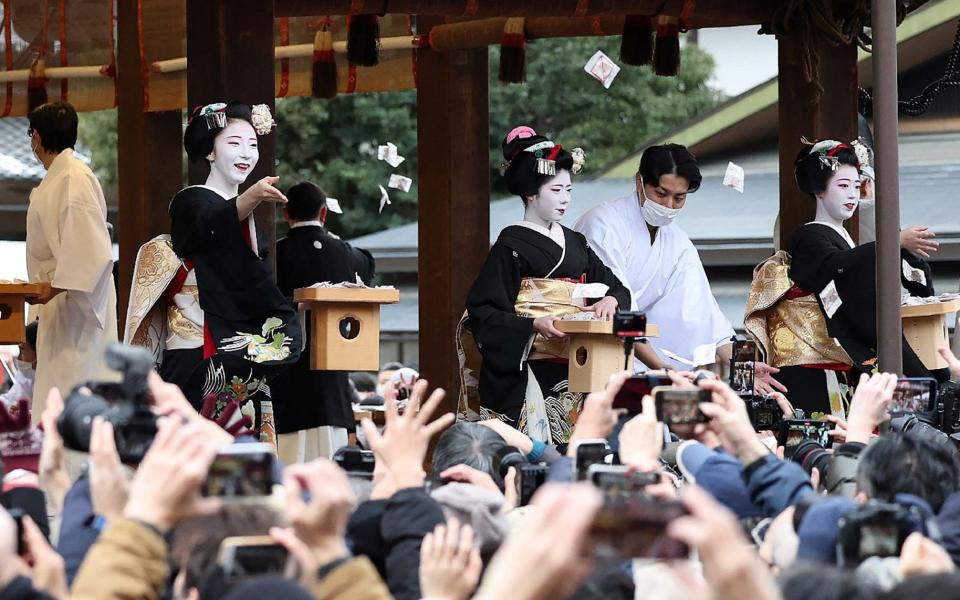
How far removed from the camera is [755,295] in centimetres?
852

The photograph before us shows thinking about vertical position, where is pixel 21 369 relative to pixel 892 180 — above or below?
below

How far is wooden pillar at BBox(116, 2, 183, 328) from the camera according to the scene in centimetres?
967

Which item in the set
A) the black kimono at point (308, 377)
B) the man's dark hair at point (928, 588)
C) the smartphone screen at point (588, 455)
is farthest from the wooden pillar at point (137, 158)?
the man's dark hair at point (928, 588)

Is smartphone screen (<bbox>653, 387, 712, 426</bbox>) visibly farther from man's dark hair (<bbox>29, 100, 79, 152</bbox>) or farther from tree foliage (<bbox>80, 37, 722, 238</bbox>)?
tree foliage (<bbox>80, 37, 722, 238</bbox>)

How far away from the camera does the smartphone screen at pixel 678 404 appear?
12.6ft

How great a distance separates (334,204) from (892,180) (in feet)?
16.3

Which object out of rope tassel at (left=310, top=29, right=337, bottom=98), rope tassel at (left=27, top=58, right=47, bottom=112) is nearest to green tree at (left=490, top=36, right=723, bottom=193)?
rope tassel at (left=27, top=58, right=47, bottom=112)

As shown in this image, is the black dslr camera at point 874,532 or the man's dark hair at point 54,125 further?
the man's dark hair at point 54,125

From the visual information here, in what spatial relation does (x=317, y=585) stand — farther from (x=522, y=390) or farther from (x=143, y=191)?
(x=143, y=191)

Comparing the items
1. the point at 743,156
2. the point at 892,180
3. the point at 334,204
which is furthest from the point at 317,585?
the point at 743,156

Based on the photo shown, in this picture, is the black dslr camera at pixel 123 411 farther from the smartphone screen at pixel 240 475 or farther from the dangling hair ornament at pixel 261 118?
the dangling hair ornament at pixel 261 118

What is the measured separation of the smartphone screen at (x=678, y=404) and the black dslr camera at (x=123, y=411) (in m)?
1.28

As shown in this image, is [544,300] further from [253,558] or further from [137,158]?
[253,558]

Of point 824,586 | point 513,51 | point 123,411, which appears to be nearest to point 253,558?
point 123,411
